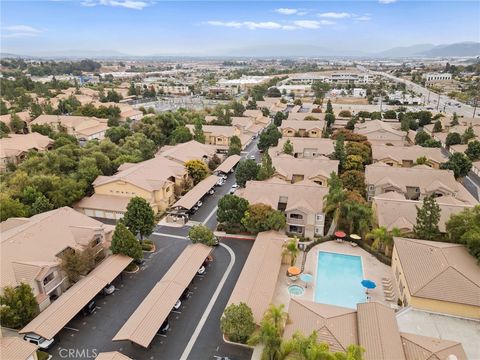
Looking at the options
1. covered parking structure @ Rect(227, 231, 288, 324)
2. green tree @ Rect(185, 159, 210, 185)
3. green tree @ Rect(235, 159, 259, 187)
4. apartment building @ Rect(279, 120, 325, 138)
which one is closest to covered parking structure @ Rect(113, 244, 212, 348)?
covered parking structure @ Rect(227, 231, 288, 324)

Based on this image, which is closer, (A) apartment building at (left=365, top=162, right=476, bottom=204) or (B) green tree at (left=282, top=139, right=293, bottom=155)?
(A) apartment building at (left=365, top=162, right=476, bottom=204)

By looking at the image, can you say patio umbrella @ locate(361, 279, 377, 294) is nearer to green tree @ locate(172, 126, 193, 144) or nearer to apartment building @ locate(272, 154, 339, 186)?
apartment building @ locate(272, 154, 339, 186)

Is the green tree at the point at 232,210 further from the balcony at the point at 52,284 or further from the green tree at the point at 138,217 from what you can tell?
the balcony at the point at 52,284

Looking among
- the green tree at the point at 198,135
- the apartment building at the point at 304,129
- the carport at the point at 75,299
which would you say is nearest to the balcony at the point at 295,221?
the carport at the point at 75,299

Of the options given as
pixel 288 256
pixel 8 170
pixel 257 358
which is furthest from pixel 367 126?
pixel 8 170

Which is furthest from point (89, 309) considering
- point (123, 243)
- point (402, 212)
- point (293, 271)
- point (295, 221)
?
point (402, 212)

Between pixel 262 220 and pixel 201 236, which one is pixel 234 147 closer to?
pixel 262 220
